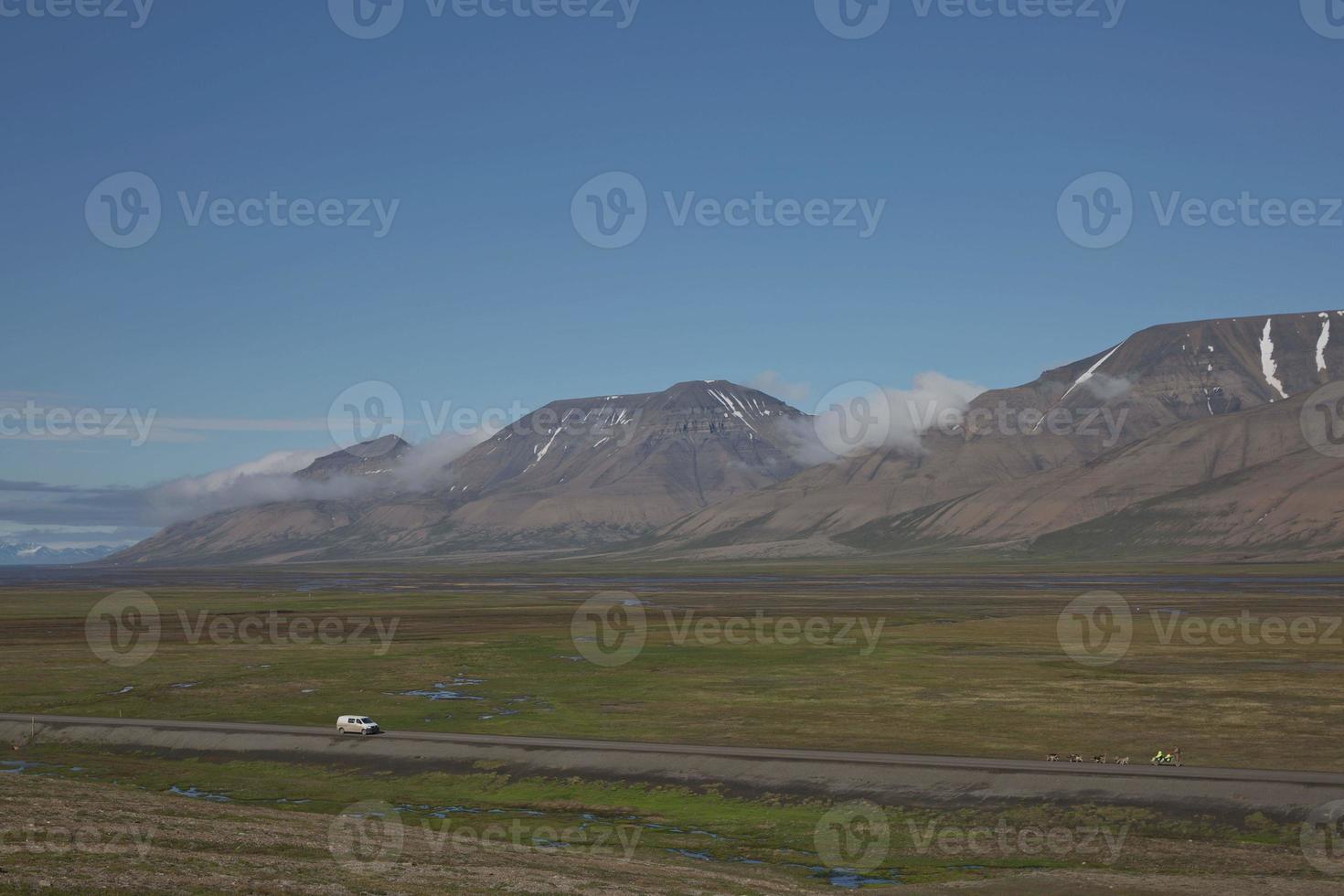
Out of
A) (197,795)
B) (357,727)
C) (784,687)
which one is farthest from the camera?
(784,687)

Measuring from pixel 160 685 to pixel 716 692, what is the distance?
1644 inches

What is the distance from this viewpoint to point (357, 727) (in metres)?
66.1

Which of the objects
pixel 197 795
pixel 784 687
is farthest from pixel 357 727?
pixel 784 687

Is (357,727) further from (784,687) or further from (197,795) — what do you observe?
(784,687)

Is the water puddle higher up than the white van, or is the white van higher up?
the white van

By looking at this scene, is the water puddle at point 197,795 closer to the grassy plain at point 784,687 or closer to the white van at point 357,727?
the white van at point 357,727

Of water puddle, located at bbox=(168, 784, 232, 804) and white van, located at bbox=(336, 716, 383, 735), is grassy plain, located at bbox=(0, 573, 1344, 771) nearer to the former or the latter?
white van, located at bbox=(336, 716, 383, 735)

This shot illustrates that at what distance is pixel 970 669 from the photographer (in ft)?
304

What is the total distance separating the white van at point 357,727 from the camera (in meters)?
66.1

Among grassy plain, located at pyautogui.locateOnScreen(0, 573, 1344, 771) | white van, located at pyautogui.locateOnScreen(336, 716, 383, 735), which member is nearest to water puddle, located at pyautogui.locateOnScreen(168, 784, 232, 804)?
white van, located at pyautogui.locateOnScreen(336, 716, 383, 735)

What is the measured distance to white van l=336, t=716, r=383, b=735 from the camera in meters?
66.1

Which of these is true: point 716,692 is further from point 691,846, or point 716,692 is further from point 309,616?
point 309,616

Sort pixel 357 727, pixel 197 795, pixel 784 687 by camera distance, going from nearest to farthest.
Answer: pixel 197 795 < pixel 357 727 < pixel 784 687

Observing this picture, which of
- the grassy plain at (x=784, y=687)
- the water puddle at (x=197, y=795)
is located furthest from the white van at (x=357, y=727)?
the water puddle at (x=197, y=795)
